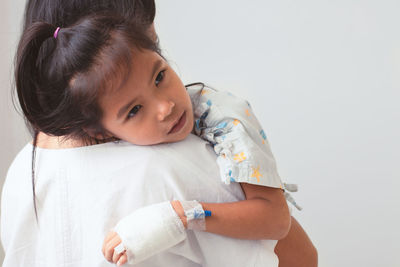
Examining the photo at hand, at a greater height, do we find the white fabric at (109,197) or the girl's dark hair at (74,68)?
the girl's dark hair at (74,68)

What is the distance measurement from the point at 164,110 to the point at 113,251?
0.74 feet

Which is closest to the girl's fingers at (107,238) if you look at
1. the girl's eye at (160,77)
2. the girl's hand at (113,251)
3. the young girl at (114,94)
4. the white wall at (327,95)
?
the girl's hand at (113,251)

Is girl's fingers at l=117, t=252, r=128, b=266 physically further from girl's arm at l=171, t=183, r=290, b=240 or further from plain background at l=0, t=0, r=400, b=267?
plain background at l=0, t=0, r=400, b=267

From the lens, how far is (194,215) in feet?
Answer: 2.39

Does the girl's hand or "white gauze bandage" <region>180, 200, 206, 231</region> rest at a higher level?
"white gauze bandage" <region>180, 200, 206, 231</region>

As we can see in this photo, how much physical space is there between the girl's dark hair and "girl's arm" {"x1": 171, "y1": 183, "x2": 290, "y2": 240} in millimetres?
207

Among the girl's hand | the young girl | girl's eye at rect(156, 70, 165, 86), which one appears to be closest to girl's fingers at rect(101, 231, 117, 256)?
the girl's hand

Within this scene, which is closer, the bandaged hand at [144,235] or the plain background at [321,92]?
the bandaged hand at [144,235]

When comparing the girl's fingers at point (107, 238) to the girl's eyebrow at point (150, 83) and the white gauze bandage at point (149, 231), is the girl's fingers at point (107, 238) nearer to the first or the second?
the white gauze bandage at point (149, 231)

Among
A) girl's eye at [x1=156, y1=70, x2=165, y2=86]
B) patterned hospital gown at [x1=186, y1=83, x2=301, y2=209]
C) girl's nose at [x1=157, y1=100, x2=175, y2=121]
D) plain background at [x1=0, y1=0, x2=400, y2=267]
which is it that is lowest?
plain background at [x1=0, y1=0, x2=400, y2=267]

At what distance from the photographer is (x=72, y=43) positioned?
2.48ft

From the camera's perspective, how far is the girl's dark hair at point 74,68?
75cm

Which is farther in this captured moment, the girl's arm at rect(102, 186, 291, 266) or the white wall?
the white wall

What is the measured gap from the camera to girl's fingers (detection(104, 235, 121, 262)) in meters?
0.72
